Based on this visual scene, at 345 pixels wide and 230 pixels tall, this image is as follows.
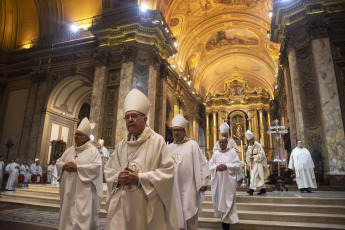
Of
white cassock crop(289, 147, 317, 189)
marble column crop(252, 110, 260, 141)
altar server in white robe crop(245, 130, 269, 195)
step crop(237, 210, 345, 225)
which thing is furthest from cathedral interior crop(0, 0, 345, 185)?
step crop(237, 210, 345, 225)

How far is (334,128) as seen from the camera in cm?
860

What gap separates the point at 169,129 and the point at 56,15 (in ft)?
31.6

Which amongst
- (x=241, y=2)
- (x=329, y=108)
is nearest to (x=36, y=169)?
(x=329, y=108)

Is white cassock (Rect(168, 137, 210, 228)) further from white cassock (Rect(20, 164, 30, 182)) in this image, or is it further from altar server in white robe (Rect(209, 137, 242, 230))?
white cassock (Rect(20, 164, 30, 182))

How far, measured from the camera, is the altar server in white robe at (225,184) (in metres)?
4.23

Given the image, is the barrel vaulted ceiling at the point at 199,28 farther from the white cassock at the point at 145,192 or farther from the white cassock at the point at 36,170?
the white cassock at the point at 145,192

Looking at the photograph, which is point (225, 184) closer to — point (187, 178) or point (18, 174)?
point (187, 178)

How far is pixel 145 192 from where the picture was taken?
6.38 feet

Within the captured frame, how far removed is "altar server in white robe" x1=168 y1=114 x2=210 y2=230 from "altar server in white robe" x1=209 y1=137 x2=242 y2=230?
3.01 ft

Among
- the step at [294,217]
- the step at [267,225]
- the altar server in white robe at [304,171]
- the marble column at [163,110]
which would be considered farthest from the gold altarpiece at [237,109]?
the step at [267,225]

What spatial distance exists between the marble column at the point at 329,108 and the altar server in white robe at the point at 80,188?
8.01m

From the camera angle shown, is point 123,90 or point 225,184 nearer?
point 225,184

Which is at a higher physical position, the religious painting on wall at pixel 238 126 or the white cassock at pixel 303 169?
the religious painting on wall at pixel 238 126

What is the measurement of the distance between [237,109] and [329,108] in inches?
630
